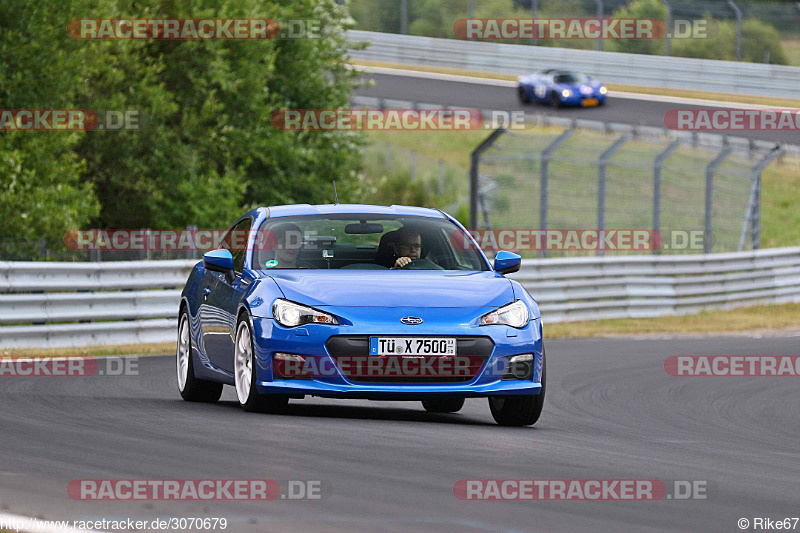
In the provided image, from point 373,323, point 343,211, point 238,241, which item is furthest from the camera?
point 238,241

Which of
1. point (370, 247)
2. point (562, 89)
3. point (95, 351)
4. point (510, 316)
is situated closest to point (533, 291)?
point (95, 351)

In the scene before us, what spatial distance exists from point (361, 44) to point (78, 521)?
97.1ft

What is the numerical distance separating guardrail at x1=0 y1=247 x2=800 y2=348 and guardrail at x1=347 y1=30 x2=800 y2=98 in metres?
17.8

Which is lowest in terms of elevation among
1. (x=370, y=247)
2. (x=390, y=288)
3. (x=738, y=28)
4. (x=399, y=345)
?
(x=399, y=345)

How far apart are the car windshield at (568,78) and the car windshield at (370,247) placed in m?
36.6

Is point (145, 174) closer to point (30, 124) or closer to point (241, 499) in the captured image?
point (30, 124)

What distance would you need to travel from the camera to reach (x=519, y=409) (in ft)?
31.9

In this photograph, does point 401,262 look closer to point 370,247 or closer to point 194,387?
point 370,247

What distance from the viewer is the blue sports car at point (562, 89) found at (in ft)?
153

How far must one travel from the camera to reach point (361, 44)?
34781 mm

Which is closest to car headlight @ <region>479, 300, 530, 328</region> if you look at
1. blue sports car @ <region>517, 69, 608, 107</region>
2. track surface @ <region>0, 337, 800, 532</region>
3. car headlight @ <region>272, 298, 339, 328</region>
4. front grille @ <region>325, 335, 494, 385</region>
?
front grille @ <region>325, 335, 494, 385</region>

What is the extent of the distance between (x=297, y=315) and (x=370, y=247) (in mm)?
1340

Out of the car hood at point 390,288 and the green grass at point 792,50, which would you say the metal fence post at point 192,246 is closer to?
the car hood at point 390,288

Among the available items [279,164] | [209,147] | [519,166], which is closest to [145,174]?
[209,147]
